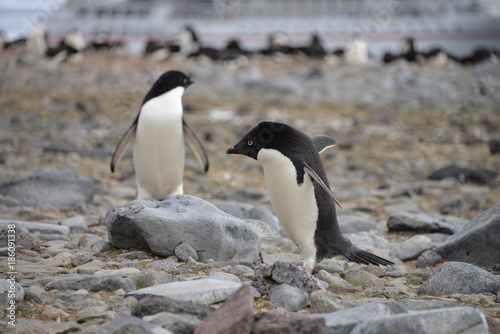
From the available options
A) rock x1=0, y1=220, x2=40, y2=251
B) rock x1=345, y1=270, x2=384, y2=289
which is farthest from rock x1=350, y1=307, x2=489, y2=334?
rock x1=0, y1=220, x2=40, y2=251

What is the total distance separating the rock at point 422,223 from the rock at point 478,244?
0.71m

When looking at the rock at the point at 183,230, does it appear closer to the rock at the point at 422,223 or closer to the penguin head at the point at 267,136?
the penguin head at the point at 267,136

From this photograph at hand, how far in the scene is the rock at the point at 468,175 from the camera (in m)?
7.14

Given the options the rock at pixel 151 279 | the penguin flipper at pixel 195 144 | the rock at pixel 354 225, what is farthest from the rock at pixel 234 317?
the penguin flipper at pixel 195 144

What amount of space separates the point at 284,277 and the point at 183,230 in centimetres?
75

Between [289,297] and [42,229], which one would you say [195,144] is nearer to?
[42,229]

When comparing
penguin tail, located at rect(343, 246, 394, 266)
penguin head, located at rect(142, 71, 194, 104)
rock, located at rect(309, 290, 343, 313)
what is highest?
penguin head, located at rect(142, 71, 194, 104)

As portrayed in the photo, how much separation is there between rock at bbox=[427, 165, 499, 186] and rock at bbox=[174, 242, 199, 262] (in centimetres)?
450

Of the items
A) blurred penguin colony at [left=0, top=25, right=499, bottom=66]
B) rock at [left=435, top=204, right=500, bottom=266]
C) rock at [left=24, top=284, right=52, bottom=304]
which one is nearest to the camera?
rock at [left=24, top=284, right=52, bottom=304]

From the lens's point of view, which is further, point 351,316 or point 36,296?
point 36,296

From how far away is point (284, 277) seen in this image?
302cm

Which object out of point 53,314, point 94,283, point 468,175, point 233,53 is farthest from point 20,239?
point 233,53

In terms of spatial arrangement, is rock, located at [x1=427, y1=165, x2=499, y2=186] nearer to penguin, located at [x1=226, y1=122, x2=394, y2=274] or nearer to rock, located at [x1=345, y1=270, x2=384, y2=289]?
penguin, located at [x1=226, y1=122, x2=394, y2=274]

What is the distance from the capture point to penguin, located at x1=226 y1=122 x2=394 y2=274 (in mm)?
3488
